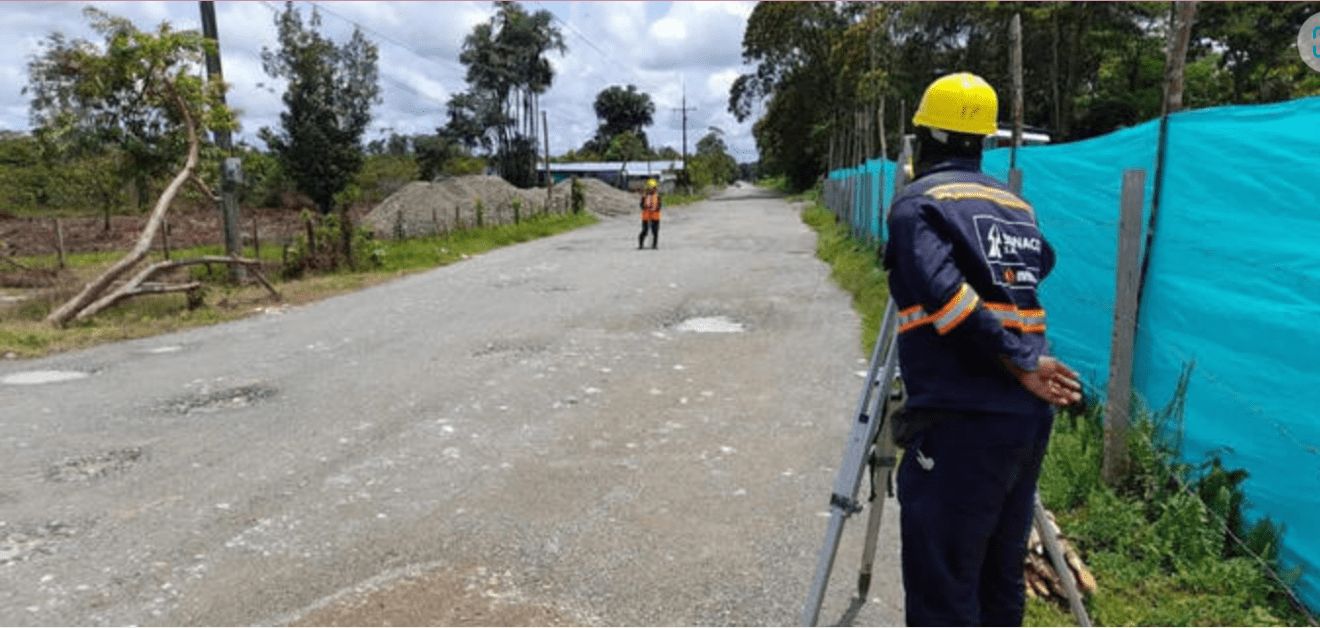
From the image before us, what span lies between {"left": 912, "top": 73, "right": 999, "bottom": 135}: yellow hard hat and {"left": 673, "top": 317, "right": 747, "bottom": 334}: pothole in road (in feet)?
20.2

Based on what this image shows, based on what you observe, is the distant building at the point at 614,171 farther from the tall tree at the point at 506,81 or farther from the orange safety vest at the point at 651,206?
the orange safety vest at the point at 651,206

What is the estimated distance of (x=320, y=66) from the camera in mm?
34000

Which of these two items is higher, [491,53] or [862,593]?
[491,53]

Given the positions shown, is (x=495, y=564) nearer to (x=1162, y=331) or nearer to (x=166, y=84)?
(x=1162, y=331)

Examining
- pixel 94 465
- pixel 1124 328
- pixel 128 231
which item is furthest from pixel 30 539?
pixel 128 231

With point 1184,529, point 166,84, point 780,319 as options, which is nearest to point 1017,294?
point 1184,529

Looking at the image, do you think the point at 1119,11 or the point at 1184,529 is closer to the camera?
the point at 1184,529

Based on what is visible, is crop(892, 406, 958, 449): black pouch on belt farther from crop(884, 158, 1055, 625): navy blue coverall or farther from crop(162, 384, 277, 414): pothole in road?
crop(162, 384, 277, 414): pothole in road

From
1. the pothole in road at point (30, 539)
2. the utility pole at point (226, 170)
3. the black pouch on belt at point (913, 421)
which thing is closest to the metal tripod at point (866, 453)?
the black pouch on belt at point (913, 421)

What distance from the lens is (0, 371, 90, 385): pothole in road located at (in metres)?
6.93

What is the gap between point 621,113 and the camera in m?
92.5

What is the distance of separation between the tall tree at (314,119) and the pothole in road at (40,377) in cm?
2782

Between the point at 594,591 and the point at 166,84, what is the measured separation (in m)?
12.2

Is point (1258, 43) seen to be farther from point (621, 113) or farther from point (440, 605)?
point (621, 113)
